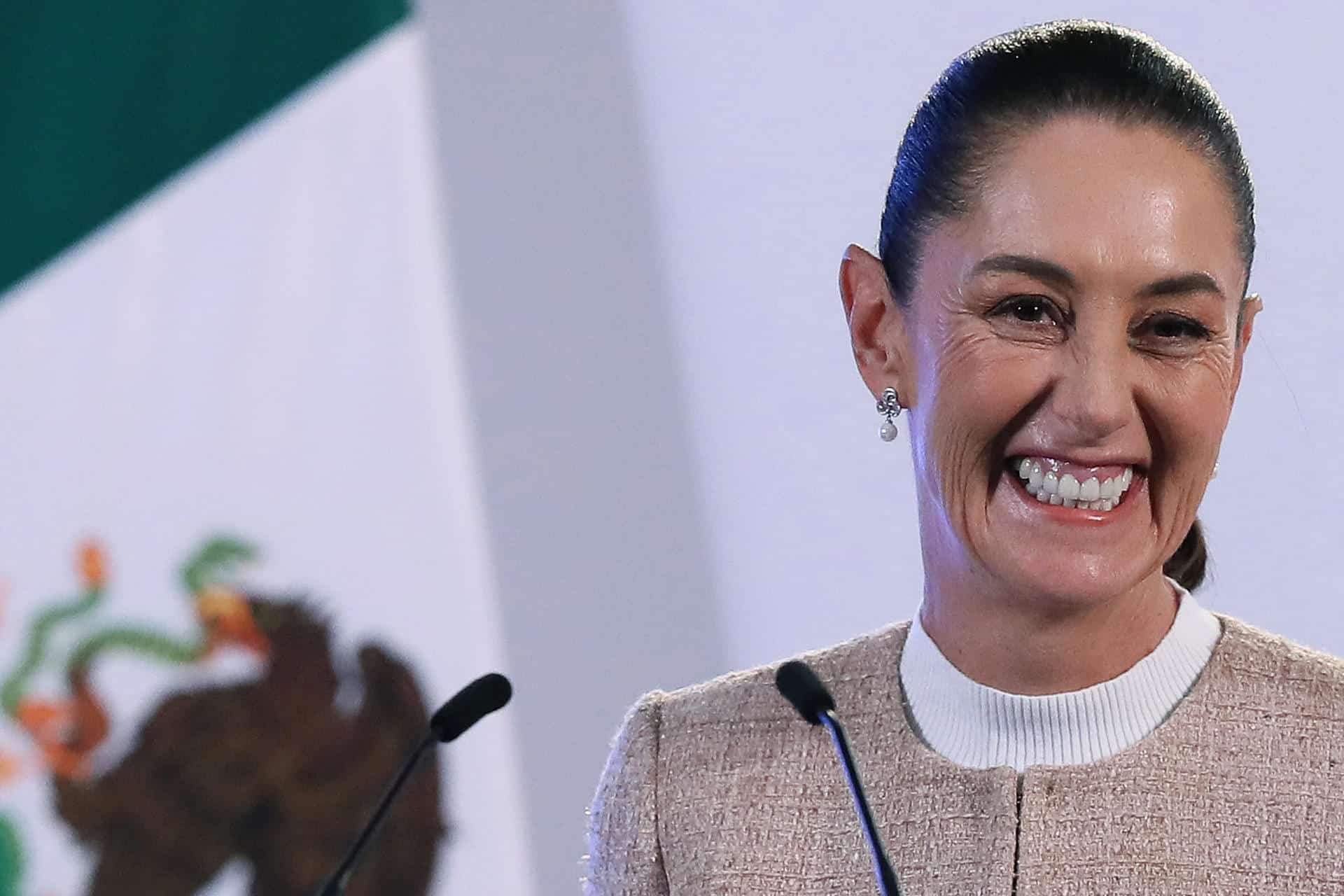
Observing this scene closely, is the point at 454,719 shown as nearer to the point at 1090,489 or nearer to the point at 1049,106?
the point at 1090,489

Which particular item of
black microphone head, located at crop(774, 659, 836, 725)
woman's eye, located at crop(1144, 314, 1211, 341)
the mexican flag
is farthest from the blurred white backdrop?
black microphone head, located at crop(774, 659, 836, 725)

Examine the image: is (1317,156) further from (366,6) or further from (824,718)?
(366,6)

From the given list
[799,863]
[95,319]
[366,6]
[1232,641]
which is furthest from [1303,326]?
[95,319]

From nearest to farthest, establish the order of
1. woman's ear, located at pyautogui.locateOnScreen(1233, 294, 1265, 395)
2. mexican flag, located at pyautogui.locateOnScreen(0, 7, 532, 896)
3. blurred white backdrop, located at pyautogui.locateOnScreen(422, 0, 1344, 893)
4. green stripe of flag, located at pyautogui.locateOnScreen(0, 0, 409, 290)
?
woman's ear, located at pyautogui.locateOnScreen(1233, 294, 1265, 395)
blurred white backdrop, located at pyautogui.locateOnScreen(422, 0, 1344, 893)
mexican flag, located at pyautogui.locateOnScreen(0, 7, 532, 896)
green stripe of flag, located at pyautogui.locateOnScreen(0, 0, 409, 290)

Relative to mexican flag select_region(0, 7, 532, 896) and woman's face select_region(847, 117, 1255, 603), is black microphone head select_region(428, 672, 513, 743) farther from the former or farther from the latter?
mexican flag select_region(0, 7, 532, 896)

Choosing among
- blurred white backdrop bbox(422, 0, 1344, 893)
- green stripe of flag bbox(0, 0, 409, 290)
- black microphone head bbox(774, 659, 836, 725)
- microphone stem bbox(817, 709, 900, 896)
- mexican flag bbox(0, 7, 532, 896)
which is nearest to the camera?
microphone stem bbox(817, 709, 900, 896)

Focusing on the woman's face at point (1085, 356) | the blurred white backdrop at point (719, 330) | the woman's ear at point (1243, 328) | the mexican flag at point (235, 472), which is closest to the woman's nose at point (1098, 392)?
the woman's face at point (1085, 356)

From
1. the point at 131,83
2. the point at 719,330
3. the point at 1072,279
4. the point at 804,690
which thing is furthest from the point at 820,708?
the point at 131,83

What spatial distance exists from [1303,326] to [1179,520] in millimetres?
→ 956

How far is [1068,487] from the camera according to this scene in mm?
1190

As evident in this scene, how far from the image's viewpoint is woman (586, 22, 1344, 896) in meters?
1.19

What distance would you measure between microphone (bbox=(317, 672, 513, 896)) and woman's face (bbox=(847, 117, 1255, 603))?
1.03ft

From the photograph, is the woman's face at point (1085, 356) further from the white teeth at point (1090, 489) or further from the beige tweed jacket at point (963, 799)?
the beige tweed jacket at point (963, 799)

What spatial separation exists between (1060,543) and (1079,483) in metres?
0.04
